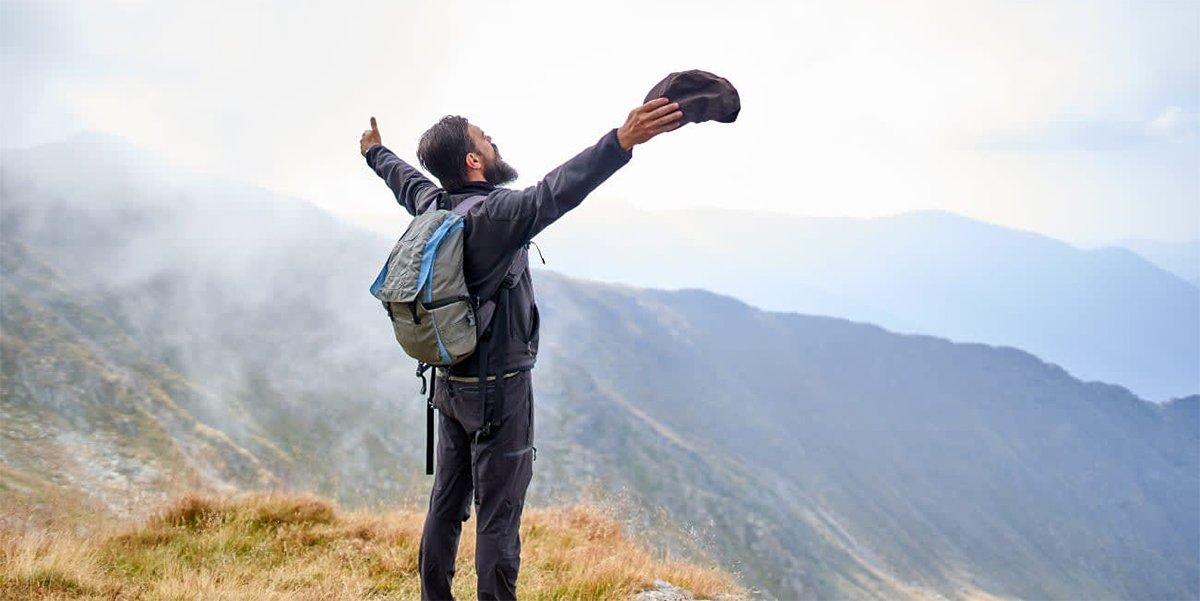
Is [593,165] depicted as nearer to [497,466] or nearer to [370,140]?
[497,466]

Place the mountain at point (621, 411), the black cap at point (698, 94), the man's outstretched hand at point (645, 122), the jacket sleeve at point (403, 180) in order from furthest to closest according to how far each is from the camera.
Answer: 1. the mountain at point (621, 411)
2. the jacket sleeve at point (403, 180)
3. the black cap at point (698, 94)
4. the man's outstretched hand at point (645, 122)

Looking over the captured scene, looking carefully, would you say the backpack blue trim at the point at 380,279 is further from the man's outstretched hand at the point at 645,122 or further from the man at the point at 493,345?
the man's outstretched hand at the point at 645,122

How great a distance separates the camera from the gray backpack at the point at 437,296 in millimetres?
3434

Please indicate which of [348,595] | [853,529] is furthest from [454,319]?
[853,529]

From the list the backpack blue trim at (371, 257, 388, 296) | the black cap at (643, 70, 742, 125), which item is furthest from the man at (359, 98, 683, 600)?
the backpack blue trim at (371, 257, 388, 296)

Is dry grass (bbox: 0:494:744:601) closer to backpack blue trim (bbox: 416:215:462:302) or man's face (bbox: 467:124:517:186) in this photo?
A: backpack blue trim (bbox: 416:215:462:302)

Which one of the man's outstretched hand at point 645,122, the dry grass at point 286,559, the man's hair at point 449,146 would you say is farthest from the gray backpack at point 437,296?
the dry grass at point 286,559

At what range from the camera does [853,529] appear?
116m

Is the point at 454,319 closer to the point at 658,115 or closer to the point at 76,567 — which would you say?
the point at 658,115

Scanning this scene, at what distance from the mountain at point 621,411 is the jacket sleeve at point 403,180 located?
2931 millimetres

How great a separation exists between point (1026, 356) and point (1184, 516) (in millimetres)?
51662

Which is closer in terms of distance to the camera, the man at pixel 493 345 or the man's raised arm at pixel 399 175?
the man at pixel 493 345

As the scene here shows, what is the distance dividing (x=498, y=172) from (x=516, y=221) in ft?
2.20

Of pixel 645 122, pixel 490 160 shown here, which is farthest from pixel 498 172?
pixel 645 122
